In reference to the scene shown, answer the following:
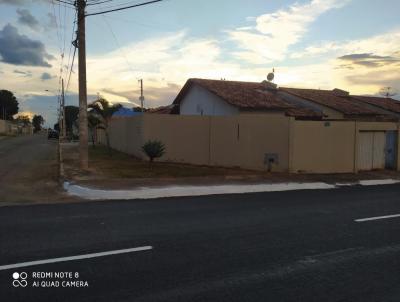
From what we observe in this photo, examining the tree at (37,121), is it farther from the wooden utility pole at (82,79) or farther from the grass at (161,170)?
the wooden utility pole at (82,79)

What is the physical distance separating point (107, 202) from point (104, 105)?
1711 centimetres

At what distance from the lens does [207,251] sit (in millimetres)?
6703

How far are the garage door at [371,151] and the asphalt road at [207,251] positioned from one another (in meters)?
11.3

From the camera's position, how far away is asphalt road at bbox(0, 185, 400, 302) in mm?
5062

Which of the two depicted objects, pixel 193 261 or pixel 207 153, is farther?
pixel 207 153

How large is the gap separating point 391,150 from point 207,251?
19.5m

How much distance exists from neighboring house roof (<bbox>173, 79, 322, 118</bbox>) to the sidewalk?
713 centimetres

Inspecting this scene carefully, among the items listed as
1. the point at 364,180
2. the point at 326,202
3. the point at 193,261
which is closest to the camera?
the point at 193,261

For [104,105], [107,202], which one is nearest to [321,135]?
[107,202]

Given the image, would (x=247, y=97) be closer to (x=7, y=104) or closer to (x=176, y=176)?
(x=176, y=176)

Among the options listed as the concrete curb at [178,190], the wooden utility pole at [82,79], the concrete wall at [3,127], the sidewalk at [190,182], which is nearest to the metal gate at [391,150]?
the sidewalk at [190,182]

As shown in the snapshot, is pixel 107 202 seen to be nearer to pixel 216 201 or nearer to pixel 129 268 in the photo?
pixel 216 201

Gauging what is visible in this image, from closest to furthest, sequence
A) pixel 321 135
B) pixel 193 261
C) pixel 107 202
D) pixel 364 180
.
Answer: pixel 193 261 → pixel 107 202 → pixel 364 180 → pixel 321 135

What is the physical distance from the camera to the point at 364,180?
18.7 meters
